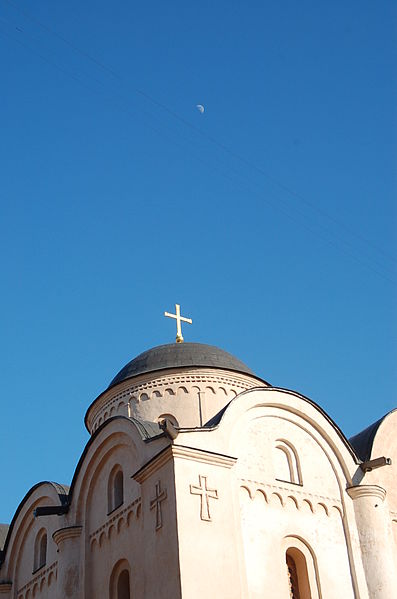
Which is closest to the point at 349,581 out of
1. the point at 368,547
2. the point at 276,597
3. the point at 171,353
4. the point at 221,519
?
the point at 368,547

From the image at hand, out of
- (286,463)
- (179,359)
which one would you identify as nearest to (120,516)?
(286,463)

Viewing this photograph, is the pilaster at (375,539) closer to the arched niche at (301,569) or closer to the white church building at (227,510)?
the white church building at (227,510)

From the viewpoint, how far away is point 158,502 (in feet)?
46.6

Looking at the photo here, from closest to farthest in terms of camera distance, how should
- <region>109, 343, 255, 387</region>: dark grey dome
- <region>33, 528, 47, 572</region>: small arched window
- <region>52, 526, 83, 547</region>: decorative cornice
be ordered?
<region>52, 526, 83, 547</region>: decorative cornice
<region>33, 528, 47, 572</region>: small arched window
<region>109, 343, 255, 387</region>: dark grey dome

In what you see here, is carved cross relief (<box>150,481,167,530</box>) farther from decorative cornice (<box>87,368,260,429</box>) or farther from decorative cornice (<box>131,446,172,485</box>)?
decorative cornice (<box>87,368,260,429</box>)

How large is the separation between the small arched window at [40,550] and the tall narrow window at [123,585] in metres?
3.91

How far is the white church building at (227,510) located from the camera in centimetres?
1373

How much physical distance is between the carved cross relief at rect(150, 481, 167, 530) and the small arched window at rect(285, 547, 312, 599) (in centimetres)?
272

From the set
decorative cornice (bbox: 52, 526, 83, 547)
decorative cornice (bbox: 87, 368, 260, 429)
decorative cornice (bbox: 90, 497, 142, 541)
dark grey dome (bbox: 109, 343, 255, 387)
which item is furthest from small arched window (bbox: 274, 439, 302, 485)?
decorative cornice (bbox: 52, 526, 83, 547)

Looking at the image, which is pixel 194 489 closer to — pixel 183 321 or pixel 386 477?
pixel 386 477

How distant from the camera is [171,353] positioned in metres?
20.7

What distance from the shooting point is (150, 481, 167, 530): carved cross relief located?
1402 centimetres

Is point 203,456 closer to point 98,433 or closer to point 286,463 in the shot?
point 286,463

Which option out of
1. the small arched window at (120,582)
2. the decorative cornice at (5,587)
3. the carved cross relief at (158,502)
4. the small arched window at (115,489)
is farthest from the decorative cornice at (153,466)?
the decorative cornice at (5,587)
